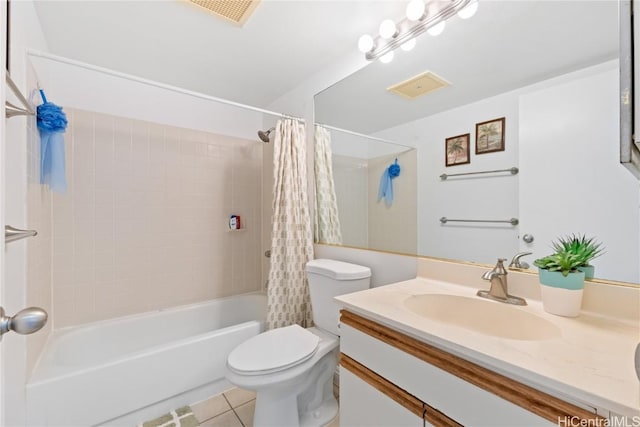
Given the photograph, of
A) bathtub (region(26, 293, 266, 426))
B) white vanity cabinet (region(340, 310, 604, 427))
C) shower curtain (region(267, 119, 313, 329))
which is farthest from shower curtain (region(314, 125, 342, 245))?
white vanity cabinet (region(340, 310, 604, 427))

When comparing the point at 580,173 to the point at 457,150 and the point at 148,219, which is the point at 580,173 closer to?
the point at 457,150

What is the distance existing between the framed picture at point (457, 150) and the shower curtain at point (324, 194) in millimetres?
869

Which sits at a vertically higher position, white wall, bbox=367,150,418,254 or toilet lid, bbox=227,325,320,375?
white wall, bbox=367,150,418,254

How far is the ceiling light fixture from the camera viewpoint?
3.91ft

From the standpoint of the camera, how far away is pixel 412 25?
52.9 inches

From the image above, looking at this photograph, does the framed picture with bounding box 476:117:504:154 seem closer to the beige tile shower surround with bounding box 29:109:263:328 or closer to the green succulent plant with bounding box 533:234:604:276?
the green succulent plant with bounding box 533:234:604:276

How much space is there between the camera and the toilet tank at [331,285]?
4.82 ft

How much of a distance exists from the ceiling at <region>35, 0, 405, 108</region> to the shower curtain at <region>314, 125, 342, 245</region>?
0.55m

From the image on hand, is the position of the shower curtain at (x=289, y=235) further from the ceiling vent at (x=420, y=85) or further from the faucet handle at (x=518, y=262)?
the faucet handle at (x=518, y=262)

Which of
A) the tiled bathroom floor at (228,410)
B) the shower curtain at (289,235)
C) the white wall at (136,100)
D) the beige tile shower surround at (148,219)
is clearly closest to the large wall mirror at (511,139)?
the shower curtain at (289,235)

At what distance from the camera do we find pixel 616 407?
0.45 m

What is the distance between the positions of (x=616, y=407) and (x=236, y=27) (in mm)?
2054

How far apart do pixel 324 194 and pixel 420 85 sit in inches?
37.9

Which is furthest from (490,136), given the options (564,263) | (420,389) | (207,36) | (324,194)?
(207,36)
